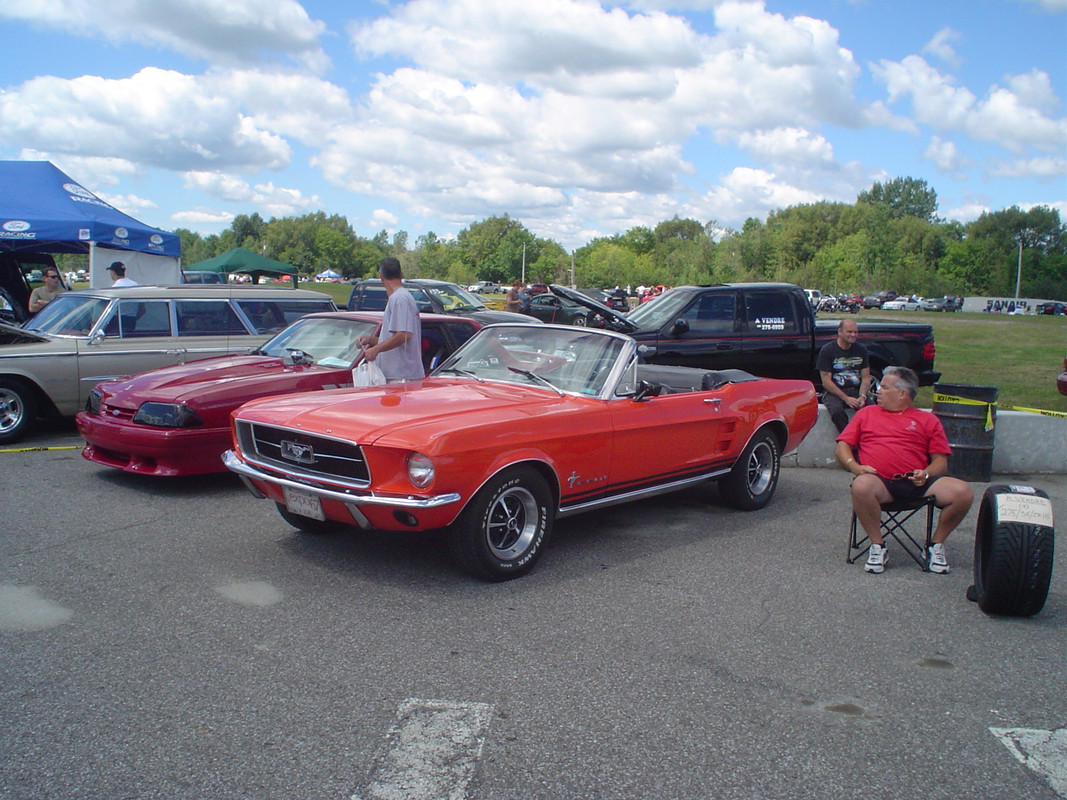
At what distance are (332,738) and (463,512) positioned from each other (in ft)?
5.71

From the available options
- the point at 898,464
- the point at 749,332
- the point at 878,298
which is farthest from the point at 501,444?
the point at 878,298

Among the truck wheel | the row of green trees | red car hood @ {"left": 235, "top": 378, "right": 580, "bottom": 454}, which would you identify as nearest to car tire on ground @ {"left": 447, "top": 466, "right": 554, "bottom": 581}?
red car hood @ {"left": 235, "top": 378, "right": 580, "bottom": 454}

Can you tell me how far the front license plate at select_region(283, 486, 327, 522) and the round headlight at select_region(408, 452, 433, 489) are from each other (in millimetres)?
632

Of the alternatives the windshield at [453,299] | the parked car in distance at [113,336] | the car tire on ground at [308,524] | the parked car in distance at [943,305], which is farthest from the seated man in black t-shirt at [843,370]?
the parked car in distance at [943,305]

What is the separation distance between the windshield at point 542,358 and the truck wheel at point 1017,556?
8.08ft

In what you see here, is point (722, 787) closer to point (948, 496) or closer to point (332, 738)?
point (332, 738)

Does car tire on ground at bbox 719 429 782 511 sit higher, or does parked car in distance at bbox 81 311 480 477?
parked car in distance at bbox 81 311 480 477

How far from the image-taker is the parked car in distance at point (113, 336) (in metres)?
8.88

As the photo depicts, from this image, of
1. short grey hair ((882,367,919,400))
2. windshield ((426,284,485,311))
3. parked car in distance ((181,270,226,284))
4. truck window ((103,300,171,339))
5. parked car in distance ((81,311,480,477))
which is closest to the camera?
short grey hair ((882,367,919,400))

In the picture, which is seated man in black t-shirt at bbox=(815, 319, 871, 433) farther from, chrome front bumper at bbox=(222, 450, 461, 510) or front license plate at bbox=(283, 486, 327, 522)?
front license plate at bbox=(283, 486, 327, 522)

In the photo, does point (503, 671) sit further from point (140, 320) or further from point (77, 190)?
point (77, 190)

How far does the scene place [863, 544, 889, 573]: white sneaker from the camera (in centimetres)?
540

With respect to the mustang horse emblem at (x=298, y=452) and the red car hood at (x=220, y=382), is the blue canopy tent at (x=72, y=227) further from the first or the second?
the mustang horse emblem at (x=298, y=452)

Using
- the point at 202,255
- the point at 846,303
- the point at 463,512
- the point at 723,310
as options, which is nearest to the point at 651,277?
the point at 846,303
